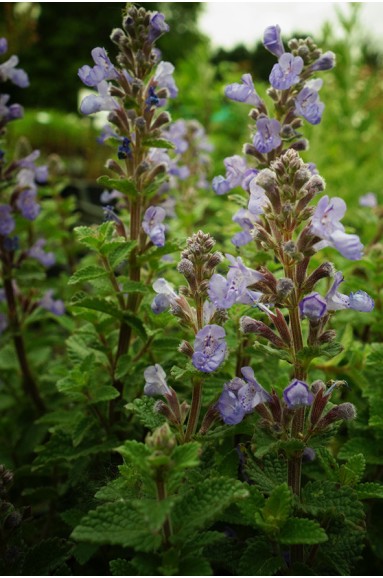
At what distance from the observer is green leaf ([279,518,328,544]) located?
46.1 inches

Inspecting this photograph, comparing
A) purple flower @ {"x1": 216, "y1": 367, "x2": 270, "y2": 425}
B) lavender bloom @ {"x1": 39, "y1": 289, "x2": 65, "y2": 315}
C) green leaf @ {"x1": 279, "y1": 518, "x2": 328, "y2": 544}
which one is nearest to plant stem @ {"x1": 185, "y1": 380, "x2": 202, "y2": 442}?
purple flower @ {"x1": 216, "y1": 367, "x2": 270, "y2": 425}

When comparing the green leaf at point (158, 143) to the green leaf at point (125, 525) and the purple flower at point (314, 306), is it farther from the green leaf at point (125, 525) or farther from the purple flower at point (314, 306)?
the green leaf at point (125, 525)

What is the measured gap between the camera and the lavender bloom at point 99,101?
1767 mm

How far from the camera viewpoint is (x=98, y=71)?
5.67 feet

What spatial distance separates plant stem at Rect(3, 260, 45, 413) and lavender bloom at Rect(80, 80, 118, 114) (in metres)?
0.88

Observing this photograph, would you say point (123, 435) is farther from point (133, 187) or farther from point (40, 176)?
point (40, 176)

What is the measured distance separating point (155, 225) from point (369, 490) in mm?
984

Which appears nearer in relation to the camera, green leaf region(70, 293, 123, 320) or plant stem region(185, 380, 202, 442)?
plant stem region(185, 380, 202, 442)

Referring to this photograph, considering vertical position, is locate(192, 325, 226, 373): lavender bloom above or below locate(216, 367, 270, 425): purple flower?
above

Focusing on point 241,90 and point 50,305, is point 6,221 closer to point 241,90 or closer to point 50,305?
point 50,305

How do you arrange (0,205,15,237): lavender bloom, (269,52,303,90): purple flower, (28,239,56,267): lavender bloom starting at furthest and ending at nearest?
(28,239,56,267): lavender bloom → (0,205,15,237): lavender bloom → (269,52,303,90): purple flower

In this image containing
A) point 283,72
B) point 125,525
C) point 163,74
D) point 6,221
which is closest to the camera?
point 125,525

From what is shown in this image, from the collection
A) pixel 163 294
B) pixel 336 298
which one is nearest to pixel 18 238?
pixel 163 294

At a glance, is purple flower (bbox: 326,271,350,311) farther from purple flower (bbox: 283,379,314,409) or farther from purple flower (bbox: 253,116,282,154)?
purple flower (bbox: 253,116,282,154)
